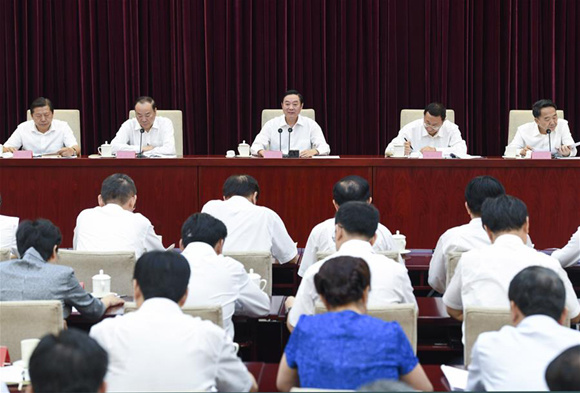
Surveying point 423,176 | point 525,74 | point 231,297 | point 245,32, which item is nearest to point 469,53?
point 525,74

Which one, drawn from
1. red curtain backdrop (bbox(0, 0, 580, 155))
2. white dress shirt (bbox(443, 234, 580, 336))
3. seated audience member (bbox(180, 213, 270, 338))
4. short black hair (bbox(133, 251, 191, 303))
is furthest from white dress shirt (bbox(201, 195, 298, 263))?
red curtain backdrop (bbox(0, 0, 580, 155))

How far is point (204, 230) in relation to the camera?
301 centimetres

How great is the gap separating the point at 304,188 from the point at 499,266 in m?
2.95

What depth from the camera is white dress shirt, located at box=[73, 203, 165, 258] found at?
13.0 feet

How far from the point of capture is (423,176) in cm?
558

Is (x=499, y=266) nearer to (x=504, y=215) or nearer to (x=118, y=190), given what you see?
(x=504, y=215)

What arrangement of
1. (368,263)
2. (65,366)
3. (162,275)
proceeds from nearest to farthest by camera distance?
1. (65,366)
2. (162,275)
3. (368,263)

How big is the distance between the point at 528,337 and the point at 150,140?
4781 mm

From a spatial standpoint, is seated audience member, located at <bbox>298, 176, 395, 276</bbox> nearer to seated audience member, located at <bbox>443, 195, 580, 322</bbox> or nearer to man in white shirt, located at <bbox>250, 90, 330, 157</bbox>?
seated audience member, located at <bbox>443, 195, 580, 322</bbox>

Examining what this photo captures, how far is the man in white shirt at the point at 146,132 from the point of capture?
6215mm

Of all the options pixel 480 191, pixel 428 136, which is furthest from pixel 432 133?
pixel 480 191

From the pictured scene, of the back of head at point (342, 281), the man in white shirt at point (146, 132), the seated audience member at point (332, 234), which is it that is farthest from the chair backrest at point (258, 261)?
the man in white shirt at point (146, 132)

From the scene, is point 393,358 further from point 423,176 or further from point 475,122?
point 475,122

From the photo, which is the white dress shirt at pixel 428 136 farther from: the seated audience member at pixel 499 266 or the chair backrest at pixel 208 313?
the chair backrest at pixel 208 313
